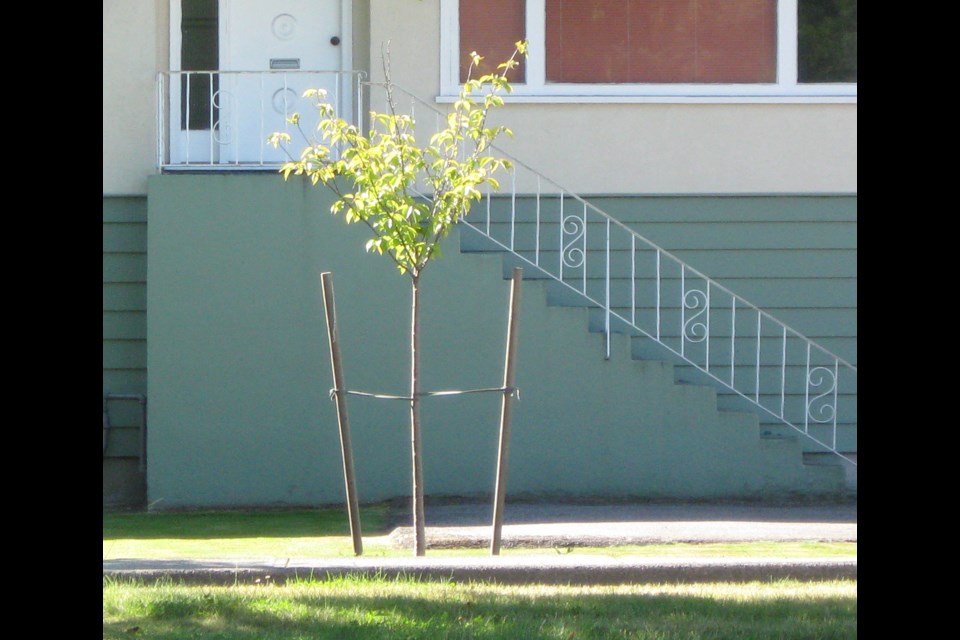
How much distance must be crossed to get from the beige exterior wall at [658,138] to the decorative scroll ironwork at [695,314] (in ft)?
2.64

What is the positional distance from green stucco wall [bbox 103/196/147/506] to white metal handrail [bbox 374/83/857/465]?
213 centimetres

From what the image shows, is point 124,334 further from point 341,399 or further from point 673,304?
point 673,304

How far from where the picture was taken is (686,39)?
32.7 ft

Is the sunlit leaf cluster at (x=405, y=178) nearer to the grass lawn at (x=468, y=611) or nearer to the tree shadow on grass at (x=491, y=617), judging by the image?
the grass lawn at (x=468, y=611)

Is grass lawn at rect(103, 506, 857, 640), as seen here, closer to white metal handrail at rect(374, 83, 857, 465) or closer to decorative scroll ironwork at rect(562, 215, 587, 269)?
white metal handrail at rect(374, 83, 857, 465)

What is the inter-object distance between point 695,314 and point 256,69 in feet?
12.9

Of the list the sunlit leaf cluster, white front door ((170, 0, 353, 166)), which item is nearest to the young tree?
the sunlit leaf cluster

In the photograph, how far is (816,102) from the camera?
9.85m

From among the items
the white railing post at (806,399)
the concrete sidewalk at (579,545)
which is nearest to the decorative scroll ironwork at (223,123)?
the concrete sidewalk at (579,545)

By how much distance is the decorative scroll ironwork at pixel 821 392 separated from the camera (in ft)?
31.9
